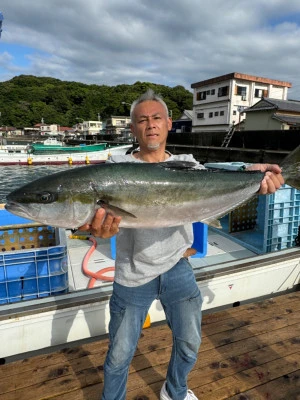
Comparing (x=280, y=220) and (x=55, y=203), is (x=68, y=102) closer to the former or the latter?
(x=280, y=220)

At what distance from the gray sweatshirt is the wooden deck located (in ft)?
4.99

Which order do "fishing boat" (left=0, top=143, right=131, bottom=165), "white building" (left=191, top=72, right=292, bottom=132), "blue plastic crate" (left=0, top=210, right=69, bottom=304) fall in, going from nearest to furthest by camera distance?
"blue plastic crate" (left=0, top=210, right=69, bottom=304) → "fishing boat" (left=0, top=143, right=131, bottom=165) → "white building" (left=191, top=72, right=292, bottom=132)

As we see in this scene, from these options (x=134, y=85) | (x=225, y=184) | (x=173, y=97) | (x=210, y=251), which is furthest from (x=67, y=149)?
(x=134, y=85)

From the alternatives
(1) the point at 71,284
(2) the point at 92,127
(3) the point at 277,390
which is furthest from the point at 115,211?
(2) the point at 92,127

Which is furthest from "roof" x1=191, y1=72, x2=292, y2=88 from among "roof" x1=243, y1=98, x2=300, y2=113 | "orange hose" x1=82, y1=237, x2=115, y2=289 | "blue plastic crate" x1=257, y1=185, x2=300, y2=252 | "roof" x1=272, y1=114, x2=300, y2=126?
"orange hose" x1=82, y1=237, x2=115, y2=289

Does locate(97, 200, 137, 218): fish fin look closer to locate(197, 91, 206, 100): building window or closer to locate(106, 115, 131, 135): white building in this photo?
locate(197, 91, 206, 100): building window

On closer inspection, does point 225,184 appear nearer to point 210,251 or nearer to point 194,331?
point 194,331

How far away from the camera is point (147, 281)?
6.69 ft

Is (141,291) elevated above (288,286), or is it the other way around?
(141,291)

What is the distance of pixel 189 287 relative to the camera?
7.04ft

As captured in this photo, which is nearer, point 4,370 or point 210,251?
point 4,370

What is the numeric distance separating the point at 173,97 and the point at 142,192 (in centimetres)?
12249

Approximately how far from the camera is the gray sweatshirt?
2027 millimetres

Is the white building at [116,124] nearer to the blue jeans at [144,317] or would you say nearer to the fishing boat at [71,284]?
the fishing boat at [71,284]
